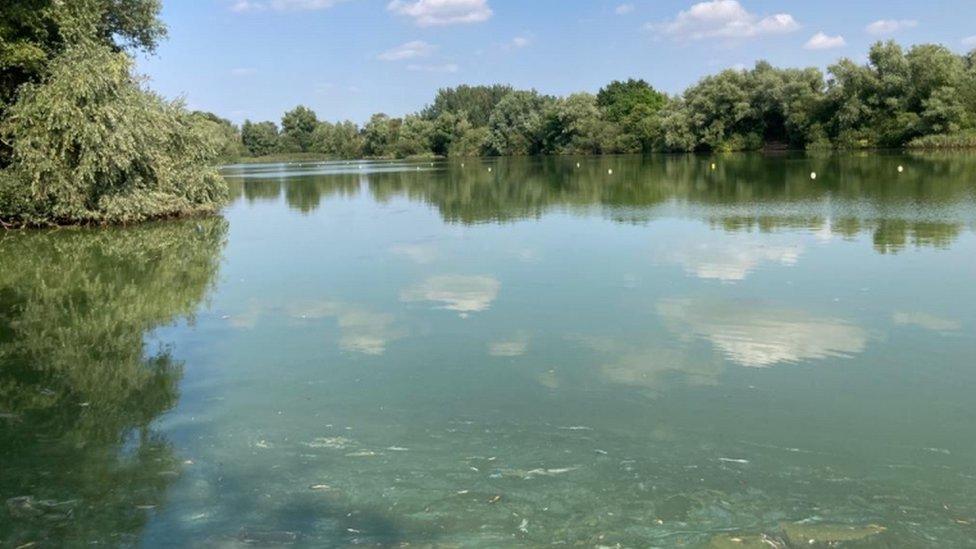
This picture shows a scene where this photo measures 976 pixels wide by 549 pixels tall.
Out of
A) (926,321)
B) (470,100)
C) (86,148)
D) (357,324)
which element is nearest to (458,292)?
(357,324)

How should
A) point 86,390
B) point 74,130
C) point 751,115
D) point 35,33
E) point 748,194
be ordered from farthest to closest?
point 751,115 < point 748,194 < point 35,33 < point 74,130 < point 86,390

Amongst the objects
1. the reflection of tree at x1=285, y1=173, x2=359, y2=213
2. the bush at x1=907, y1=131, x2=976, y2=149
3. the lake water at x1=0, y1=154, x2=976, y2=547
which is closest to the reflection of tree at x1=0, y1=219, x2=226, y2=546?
the lake water at x1=0, y1=154, x2=976, y2=547

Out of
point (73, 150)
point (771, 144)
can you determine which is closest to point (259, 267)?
point (73, 150)

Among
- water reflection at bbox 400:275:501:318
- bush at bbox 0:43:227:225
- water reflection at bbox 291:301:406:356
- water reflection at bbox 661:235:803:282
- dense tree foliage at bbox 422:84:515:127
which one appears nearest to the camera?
water reflection at bbox 291:301:406:356

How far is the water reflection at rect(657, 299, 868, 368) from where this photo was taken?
7824 mm

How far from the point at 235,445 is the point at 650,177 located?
1379 inches

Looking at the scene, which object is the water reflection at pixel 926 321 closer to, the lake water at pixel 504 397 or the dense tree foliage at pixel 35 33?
the lake water at pixel 504 397

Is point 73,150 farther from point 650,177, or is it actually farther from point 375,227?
point 650,177

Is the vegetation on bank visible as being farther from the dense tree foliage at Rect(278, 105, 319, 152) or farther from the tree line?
the dense tree foliage at Rect(278, 105, 319, 152)

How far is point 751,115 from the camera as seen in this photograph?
65000 millimetres

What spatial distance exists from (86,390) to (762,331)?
7285mm

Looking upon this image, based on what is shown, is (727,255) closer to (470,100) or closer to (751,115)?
(751,115)

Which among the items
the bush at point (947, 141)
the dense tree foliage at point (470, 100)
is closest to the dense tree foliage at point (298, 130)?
the dense tree foliage at point (470, 100)

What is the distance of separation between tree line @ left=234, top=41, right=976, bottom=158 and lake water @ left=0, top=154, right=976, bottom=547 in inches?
1721
